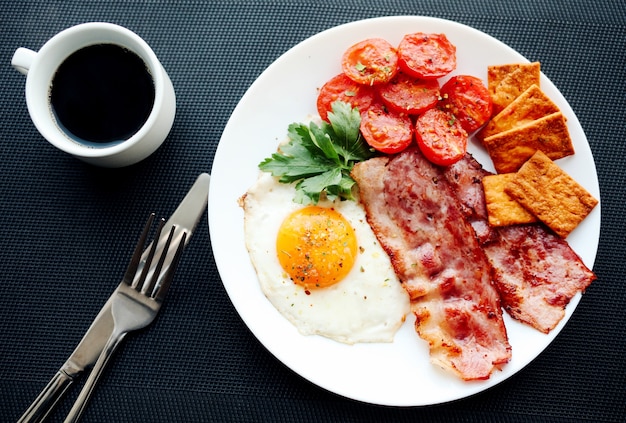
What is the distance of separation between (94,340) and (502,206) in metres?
1.63

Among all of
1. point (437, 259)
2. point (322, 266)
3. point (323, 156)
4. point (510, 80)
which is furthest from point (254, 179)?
point (510, 80)

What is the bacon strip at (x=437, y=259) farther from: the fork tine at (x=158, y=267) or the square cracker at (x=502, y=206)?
the fork tine at (x=158, y=267)

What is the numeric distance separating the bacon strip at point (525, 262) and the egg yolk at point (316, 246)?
44 cm

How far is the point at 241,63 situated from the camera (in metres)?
2.33

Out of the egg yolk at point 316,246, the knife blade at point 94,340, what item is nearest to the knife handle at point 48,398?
the knife blade at point 94,340

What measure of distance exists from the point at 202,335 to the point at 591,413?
1.58 m

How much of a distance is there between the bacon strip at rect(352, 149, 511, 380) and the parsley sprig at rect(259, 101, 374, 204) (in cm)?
6

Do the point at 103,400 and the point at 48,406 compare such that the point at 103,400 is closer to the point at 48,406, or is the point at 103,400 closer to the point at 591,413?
the point at 48,406

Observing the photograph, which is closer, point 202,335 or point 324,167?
point 324,167

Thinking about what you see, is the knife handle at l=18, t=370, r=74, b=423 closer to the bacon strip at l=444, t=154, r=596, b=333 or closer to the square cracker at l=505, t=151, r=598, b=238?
the bacon strip at l=444, t=154, r=596, b=333

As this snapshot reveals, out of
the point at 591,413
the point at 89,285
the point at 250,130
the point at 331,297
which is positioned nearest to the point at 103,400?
the point at 89,285

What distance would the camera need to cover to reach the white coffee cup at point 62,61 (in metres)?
1.93

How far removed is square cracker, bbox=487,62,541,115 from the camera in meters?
2.03

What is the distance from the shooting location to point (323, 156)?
2.01 meters
